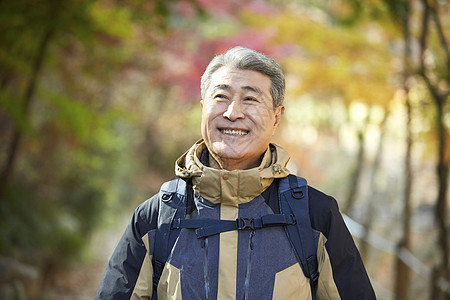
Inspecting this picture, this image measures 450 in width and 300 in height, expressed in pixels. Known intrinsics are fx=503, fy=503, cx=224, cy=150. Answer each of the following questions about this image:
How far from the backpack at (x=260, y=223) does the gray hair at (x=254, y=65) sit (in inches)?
13.7

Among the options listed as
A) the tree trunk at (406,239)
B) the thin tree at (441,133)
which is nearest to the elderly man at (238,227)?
the thin tree at (441,133)

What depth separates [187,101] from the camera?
13.7 metres

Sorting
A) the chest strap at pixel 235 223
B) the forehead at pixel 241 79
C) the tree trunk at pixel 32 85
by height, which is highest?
the tree trunk at pixel 32 85

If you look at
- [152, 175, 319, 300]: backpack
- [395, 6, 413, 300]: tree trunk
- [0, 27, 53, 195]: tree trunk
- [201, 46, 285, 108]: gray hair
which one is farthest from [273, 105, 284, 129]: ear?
[395, 6, 413, 300]: tree trunk

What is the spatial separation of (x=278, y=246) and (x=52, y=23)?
4.34 m

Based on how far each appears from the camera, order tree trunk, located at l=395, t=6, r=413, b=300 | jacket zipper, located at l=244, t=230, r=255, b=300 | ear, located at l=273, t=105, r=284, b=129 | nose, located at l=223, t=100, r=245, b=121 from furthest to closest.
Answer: tree trunk, located at l=395, t=6, r=413, b=300, ear, located at l=273, t=105, r=284, b=129, nose, located at l=223, t=100, r=245, b=121, jacket zipper, located at l=244, t=230, r=255, b=300

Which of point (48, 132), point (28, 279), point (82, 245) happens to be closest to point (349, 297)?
point (28, 279)

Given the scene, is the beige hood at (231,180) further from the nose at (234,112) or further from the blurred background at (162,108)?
the blurred background at (162,108)

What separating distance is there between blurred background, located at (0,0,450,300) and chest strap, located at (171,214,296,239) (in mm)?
3171

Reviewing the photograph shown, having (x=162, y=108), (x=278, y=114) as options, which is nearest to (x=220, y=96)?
(x=278, y=114)

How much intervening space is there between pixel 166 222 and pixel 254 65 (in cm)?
67

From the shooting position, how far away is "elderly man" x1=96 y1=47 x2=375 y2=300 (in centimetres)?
177

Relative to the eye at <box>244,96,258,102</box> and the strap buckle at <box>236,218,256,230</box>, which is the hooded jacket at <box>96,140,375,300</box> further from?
the eye at <box>244,96,258,102</box>

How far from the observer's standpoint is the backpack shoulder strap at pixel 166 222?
1.82 m
